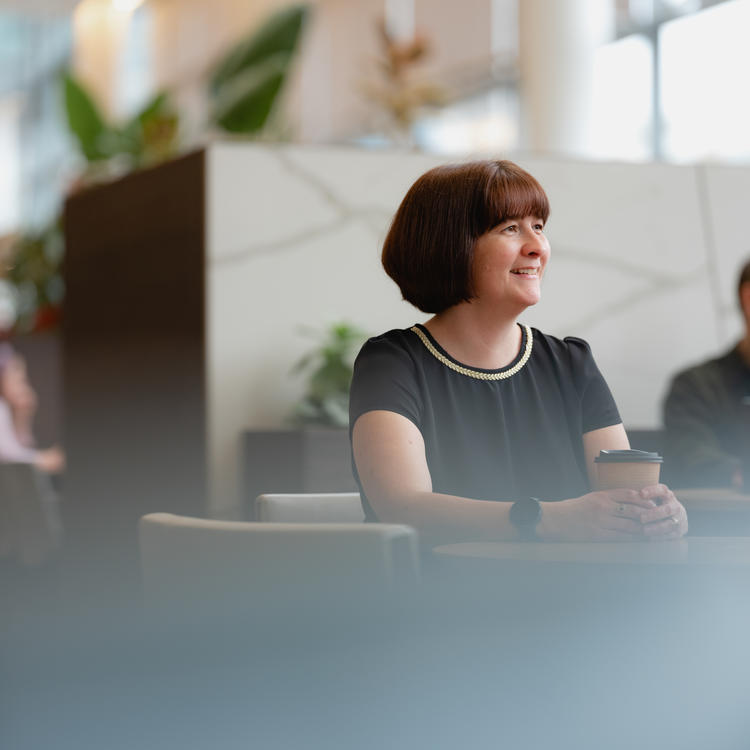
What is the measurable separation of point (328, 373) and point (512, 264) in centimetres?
195

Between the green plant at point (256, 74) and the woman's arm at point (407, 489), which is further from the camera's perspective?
the green plant at point (256, 74)

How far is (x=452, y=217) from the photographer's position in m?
0.92

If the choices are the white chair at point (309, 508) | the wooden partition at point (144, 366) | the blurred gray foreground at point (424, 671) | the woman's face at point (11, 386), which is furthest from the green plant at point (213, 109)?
the blurred gray foreground at point (424, 671)

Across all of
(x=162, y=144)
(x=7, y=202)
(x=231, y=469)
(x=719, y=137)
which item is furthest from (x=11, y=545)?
(x=7, y=202)

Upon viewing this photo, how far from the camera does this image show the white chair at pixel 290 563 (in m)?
0.72

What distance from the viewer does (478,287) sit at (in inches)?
34.6

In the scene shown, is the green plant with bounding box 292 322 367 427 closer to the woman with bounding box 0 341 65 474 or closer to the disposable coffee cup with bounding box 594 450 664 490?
the woman with bounding box 0 341 65 474

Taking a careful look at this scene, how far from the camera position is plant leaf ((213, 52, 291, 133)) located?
459cm

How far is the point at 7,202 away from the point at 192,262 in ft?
43.3

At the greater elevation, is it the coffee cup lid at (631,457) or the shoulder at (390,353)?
the shoulder at (390,353)

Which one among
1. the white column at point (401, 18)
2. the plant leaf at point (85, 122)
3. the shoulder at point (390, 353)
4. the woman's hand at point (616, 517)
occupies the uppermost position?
the white column at point (401, 18)

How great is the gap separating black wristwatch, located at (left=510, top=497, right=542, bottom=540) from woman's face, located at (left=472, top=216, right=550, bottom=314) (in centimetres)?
14

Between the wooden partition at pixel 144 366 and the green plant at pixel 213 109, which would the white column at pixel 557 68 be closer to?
the green plant at pixel 213 109

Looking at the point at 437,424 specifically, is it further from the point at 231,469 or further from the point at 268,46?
the point at 268,46
